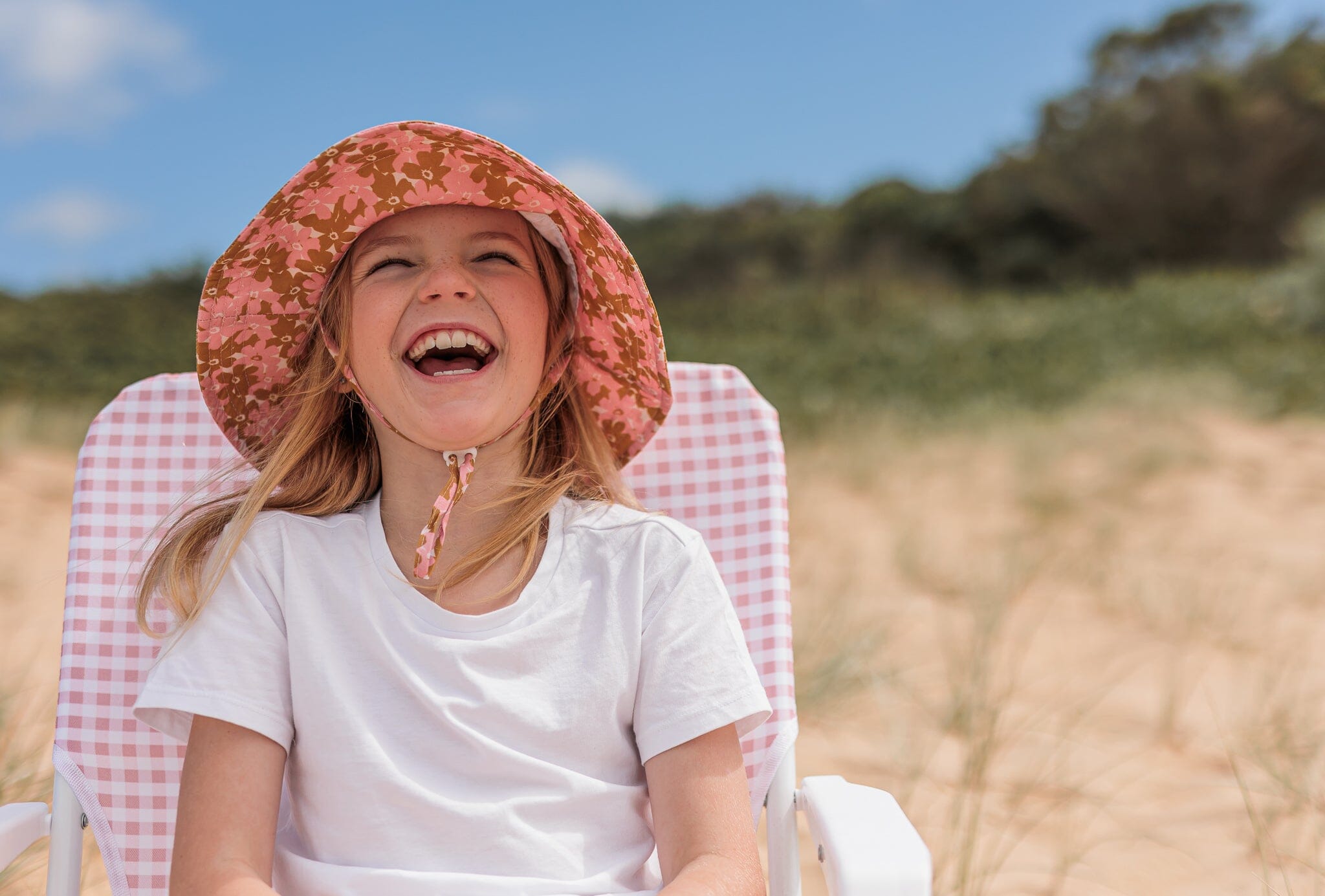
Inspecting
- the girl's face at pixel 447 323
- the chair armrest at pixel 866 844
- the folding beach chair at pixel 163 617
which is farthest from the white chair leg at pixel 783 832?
the girl's face at pixel 447 323

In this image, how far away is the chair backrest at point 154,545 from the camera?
5.82ft

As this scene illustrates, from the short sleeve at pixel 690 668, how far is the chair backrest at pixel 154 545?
12.9 inches

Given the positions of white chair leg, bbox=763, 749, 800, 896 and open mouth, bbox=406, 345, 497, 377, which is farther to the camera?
white chair leg, bbox=763, 749, 800, 896

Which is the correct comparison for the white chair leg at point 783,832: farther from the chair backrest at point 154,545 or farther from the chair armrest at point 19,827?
the chair armrest at point 19,827

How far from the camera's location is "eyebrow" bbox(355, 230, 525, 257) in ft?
5.31

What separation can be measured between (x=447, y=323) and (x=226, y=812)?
0.71 metres

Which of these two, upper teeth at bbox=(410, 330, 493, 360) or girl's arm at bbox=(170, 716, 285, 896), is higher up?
upper teeth at bbox=(410, 330, 493, 360)

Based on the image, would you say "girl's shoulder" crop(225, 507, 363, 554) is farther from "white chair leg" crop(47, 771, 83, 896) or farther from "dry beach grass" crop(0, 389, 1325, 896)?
"dry beach grass" crop(0, 389, 1325, 896)

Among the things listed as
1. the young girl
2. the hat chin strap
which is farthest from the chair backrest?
the hat chin strap

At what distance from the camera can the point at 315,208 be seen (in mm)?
1640

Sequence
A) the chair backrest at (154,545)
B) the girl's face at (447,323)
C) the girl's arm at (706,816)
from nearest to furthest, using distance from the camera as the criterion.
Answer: the girl's arm at (706,816) → the girl's face at (447,323) → the chair backrest at (154,545)

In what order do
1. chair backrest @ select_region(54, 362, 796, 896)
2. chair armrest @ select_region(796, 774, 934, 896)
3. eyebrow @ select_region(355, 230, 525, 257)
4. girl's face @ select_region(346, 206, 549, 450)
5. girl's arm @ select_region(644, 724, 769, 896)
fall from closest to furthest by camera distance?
chair armrest @ select_region(796, 774, 934, 896), girl's arm @ select_region(644, 724, 769, 896), girl's face @ select_region(346, 206, 549, 450), eyebrow @ select_region(355, 230, 525, 257), chair backrest @ select_region(54, 362, 796, 896)

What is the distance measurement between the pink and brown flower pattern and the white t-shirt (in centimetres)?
33

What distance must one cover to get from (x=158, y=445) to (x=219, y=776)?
80cm
